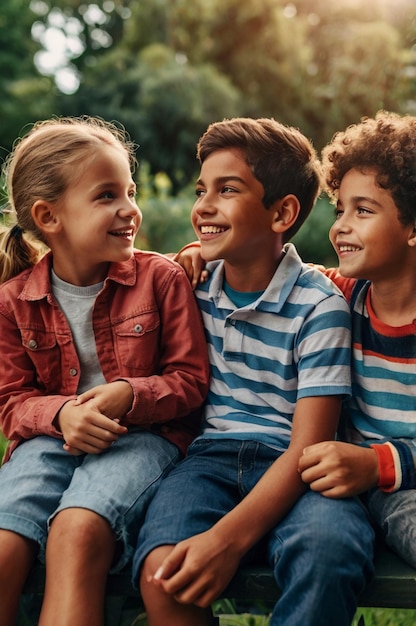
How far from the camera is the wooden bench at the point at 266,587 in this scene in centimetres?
190

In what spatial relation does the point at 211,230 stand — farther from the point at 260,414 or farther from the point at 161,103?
the point at 161,103

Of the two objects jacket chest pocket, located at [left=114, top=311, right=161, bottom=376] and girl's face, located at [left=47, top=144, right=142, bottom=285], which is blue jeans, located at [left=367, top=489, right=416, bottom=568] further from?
girl's face, located at [left=47, top=144, right=142, bottom=285]

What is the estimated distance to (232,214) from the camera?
228cm

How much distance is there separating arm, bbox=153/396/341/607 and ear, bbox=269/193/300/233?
0.51m

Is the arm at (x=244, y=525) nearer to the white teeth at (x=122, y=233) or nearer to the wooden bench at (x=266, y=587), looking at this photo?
the wooden bench at (x=266, y=587)

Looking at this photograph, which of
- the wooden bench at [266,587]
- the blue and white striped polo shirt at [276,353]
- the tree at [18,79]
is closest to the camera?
the wooden bench at [266,587]

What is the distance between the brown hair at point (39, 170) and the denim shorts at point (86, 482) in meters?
0.57

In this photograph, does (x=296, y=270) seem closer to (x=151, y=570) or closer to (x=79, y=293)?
(x=79, y=293)

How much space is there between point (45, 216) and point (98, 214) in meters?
0.17

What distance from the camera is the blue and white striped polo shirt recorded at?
2129 millimetres

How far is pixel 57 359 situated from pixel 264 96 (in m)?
17.1

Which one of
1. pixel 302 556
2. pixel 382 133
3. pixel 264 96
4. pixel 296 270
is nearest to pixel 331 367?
pixel 296 270

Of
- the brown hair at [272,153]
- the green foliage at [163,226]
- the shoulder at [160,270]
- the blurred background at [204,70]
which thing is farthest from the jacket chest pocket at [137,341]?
the blurred background at [204,70]

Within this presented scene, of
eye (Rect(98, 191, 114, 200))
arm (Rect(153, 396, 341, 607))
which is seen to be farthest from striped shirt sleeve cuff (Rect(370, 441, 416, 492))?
eye (Rect(98, 191, 114, 200))
